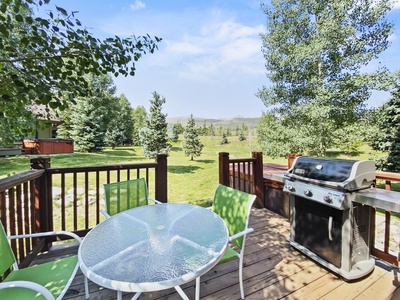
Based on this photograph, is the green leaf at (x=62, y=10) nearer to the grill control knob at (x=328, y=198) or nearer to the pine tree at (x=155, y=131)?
the grill control knob at (x=328, y=198)

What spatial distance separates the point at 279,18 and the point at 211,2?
181 inches

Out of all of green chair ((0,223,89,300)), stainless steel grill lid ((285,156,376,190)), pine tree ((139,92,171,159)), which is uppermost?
pine tree ((139,92,171,159))

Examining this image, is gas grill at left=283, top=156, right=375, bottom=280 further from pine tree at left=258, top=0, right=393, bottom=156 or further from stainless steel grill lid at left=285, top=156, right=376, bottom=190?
pine tree at left=258, top=0, right=393, bottom=156

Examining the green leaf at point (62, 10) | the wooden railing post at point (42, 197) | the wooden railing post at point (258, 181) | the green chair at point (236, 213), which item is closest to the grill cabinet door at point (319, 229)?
the green chair at point (236, 213)

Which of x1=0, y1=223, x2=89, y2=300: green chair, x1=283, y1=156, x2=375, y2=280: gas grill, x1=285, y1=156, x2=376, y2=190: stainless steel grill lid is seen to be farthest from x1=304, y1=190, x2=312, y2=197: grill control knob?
x1=0, y1=223, x2=89, y2=300: green chair

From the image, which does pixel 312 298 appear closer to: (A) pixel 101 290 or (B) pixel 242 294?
(B) pixel 242 294

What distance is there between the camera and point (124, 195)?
2385 mm

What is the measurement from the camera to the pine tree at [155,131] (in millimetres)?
10484

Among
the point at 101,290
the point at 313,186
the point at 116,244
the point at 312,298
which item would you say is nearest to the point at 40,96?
the point at 116,244

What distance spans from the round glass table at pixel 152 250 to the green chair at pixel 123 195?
43cm

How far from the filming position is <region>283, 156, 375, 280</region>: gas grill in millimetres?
1928

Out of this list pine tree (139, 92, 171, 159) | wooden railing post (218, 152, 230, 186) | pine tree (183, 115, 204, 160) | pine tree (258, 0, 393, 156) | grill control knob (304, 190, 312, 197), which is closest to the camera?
grill control knob (304, 190, 312, 197)

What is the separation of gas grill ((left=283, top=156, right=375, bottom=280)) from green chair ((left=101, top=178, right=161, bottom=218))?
187cm

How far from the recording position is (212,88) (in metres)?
12.1
